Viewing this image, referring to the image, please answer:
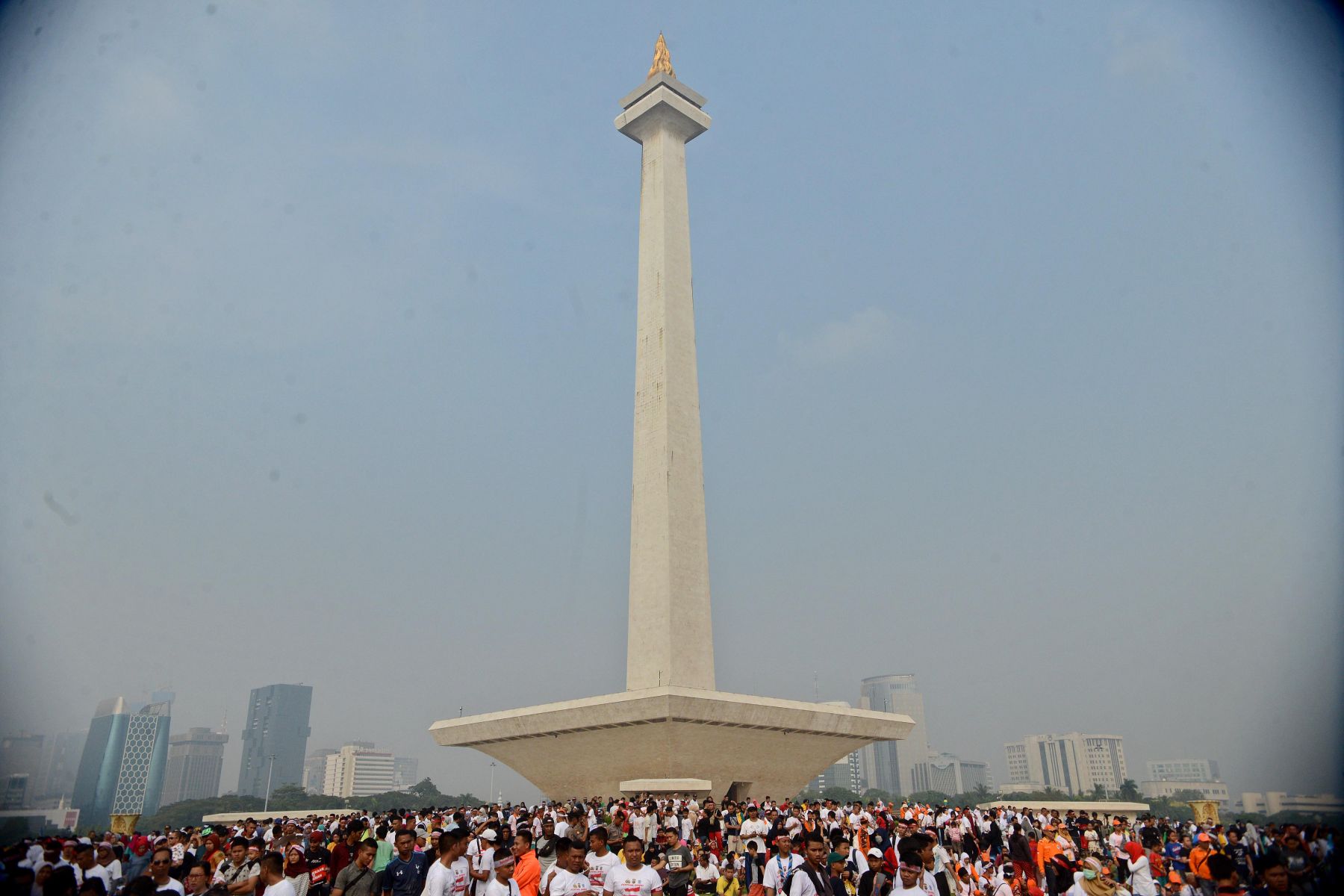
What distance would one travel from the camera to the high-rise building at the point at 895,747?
146000 mm

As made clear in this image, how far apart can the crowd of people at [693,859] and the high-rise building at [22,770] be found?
4.53m

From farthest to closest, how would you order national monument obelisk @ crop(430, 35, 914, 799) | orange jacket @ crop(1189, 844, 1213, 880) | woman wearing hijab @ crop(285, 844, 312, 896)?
national monument obelisk @ crop(430, 35, 914, 799), orange jacket @ crop(1189, 844, 1213, 880), woman wearing hijab @ crop(285, 844, 312, 896)

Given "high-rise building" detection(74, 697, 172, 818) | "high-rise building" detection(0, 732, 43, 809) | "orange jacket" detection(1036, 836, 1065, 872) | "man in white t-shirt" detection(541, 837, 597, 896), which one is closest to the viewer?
"man in white t-shirt" detection(541, 837, 597, 896)

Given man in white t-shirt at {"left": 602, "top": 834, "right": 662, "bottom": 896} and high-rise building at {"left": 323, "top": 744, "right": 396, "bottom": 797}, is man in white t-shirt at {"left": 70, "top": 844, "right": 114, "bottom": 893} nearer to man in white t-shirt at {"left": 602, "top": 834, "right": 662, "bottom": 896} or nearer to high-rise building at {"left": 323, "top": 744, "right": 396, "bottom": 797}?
man in white t-shirt at {"left": 602, "top": 834, "right": 662, "bottom": 896}

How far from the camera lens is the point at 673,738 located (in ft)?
97.5

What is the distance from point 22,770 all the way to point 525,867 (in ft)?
78.4

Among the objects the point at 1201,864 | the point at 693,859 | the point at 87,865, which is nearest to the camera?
the point at 87,865

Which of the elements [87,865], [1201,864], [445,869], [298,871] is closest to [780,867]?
[445,869]

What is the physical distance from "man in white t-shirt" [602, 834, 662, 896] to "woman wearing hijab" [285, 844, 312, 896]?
380 centimetres

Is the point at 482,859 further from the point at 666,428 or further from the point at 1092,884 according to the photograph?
the point at 666,428

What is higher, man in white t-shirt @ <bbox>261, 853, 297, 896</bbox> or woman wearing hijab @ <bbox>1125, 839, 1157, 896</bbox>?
man in white t-shirt @ <bbox>261, 853, 297, 896</bbox>

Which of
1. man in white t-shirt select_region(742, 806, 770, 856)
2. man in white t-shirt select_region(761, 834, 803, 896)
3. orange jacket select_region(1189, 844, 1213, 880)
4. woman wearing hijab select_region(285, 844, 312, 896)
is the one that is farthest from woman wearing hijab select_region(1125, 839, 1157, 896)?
woman wearing hijab select_region(285, 844, 312, 896)

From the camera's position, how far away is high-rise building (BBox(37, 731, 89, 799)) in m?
39.8

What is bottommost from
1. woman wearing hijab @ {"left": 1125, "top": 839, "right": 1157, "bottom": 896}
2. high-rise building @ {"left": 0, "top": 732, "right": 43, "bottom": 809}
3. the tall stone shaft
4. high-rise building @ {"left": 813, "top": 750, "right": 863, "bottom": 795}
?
woman wearing hijab @ {"left": 1125, "top": 839, "right": 1157, "bottom": 896}
